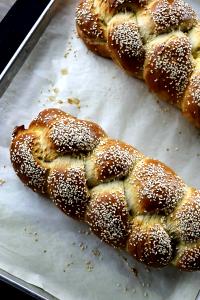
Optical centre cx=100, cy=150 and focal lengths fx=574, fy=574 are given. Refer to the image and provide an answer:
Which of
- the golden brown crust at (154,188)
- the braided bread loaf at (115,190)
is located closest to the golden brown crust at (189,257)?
the braided bread loaf at (115,190)

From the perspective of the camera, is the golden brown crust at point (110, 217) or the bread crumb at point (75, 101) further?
the bread crumb at point (75, 101)

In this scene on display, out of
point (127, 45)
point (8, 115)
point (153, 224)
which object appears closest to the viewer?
point (153, 224)

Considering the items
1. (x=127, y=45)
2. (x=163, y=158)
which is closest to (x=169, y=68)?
(x=127, y=45)

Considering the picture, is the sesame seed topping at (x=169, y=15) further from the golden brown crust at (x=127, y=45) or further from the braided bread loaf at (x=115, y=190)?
the braided bread loaf at (x=115, y=190)

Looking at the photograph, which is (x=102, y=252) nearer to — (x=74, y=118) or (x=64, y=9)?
(x=74, y=118)

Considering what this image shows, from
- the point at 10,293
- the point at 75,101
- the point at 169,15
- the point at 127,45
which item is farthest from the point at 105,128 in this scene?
the point at 10,293

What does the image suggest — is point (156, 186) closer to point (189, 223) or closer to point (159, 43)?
point (189, 223)

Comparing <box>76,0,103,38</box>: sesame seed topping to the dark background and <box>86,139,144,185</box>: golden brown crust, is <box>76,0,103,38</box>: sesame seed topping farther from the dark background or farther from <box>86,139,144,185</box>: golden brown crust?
the dark background
